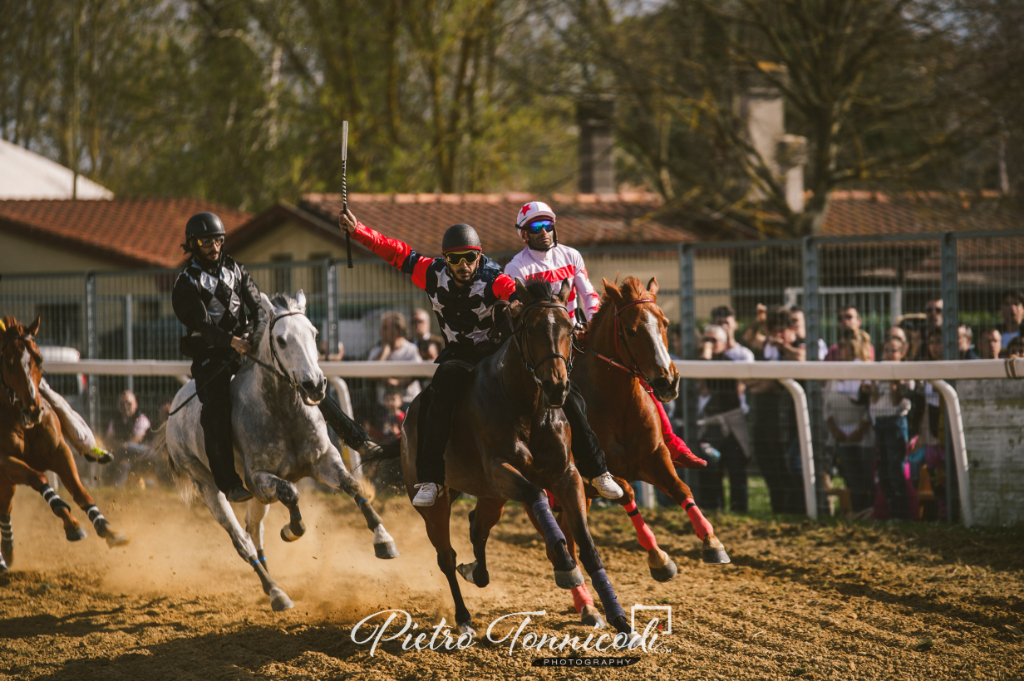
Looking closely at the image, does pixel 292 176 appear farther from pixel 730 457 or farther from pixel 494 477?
pixel 494 477

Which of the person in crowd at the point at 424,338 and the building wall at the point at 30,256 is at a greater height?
the building wall at the point at 30,256

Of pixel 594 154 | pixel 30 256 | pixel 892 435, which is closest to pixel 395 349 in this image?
pixel 892 435

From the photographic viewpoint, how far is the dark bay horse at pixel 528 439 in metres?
4.59

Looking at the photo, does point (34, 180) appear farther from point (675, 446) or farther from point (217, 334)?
point (675, 446)

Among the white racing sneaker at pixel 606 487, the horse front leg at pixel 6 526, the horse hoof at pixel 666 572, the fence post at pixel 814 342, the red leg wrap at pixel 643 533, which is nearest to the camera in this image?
the white racing sneaker at pixel 606 487

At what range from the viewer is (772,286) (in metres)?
8.89

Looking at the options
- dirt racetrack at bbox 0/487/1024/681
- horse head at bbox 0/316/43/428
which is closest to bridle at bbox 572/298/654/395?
dirt racetrack at bbox 0/487/1024/681

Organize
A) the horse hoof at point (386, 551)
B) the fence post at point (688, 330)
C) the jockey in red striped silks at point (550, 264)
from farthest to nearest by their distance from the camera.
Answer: the fence post at point (688, 330)
the jockey in red striped silks at point (550, 264)
the horse hoof at point (386, 551)

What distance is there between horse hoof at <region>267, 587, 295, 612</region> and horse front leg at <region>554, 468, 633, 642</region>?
7.19 ft

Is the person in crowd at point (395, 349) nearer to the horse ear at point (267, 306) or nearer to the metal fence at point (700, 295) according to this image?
the metal fence at point (700, 295)

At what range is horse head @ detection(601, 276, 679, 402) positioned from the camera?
17.1 feet

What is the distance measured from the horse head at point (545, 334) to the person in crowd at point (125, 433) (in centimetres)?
624

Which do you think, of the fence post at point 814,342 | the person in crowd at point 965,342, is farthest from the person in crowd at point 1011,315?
the fence post at point 814,342

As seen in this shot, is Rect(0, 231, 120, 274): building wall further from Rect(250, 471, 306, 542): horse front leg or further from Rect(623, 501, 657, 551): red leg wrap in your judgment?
Rect(623, 501, 657, 551): red leg wrap
